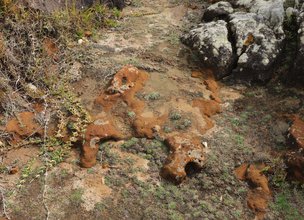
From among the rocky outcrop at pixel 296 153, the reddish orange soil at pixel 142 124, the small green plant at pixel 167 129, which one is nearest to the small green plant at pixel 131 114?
the reddish orange soil at pixel 142 124

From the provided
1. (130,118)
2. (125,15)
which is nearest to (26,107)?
(130,118)

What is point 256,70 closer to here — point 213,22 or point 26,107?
point 213,22

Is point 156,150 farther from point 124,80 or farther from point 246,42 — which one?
point 246,42

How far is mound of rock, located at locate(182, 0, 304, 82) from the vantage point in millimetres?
5539

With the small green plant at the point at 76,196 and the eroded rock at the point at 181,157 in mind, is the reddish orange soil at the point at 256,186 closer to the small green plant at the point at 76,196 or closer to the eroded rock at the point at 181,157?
the eroded rock at the point at 181,157

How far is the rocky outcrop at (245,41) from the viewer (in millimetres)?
5547

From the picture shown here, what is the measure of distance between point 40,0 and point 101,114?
2.20m

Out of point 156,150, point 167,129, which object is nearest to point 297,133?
point 167,129

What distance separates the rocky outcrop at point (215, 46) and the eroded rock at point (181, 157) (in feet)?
4.93

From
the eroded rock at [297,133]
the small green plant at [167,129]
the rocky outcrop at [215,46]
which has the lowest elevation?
the small green plant at [167,129]

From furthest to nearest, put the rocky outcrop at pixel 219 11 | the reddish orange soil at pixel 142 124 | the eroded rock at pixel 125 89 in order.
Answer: the rocky outcrop at pixel 219 11 < the eroded rock at pixel 125 89 < the reddish orange soil at pixel 142 124

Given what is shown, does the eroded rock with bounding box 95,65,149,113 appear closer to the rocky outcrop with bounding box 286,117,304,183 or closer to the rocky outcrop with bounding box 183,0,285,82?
the rocky outcrop with bounding box 183,0,285,82

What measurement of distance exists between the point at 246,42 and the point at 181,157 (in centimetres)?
223

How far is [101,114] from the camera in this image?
16.4 feet
